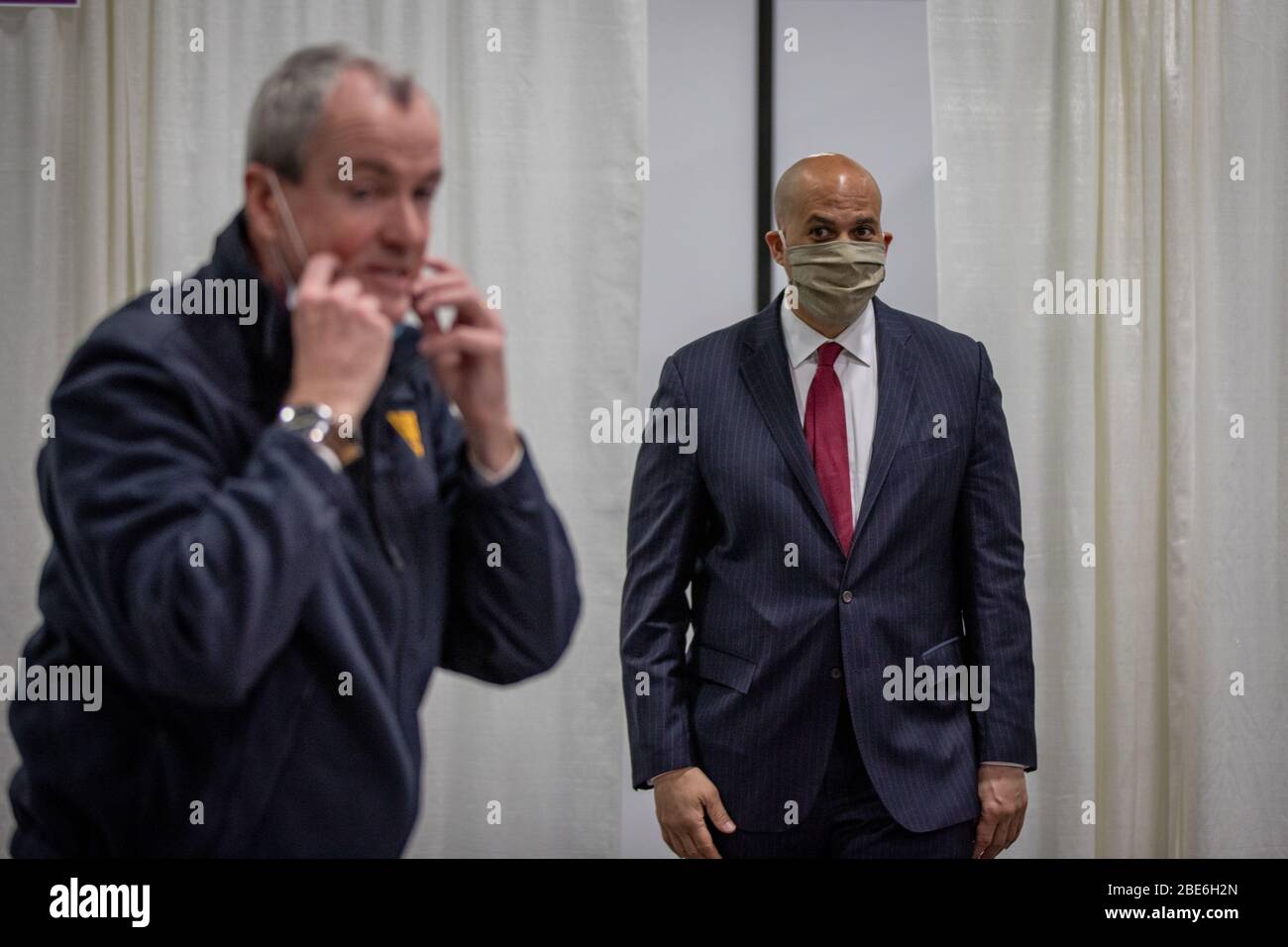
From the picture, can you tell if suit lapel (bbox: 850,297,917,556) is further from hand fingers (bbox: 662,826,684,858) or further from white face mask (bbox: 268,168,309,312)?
white face mask (bbox: 268,168,309,312)

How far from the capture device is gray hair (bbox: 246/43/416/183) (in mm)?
1270

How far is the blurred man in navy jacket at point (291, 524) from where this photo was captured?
1.16 m

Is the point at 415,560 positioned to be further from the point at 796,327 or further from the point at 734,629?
the point at 796,327

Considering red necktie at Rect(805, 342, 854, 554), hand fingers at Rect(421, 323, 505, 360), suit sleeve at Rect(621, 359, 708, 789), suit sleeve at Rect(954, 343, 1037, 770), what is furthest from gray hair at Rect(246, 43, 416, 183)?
suit sleeve at Rect(954, 343, 1037, 770)

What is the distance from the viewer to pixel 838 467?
1860mm

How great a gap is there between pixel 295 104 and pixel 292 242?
0.48 ft

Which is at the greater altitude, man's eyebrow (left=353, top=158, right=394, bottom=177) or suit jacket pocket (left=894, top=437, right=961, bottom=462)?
man's eyebrow (left=353, top=158, right=394, bottom=177)

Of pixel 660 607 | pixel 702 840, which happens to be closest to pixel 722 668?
pixel 660 607

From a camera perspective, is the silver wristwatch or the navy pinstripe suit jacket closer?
the silver wristwatch

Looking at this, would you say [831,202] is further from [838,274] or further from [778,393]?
[778,393]

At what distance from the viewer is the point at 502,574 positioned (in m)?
1.31

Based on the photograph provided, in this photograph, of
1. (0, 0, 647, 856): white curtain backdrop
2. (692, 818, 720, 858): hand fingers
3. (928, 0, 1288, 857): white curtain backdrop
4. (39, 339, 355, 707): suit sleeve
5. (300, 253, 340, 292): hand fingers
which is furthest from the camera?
(928, 0, 1288, 857): white curtain backdrop

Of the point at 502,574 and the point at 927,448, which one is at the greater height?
the point at 927,448

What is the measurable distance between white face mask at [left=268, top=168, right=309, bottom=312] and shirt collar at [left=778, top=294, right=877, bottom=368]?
886 millimetres
